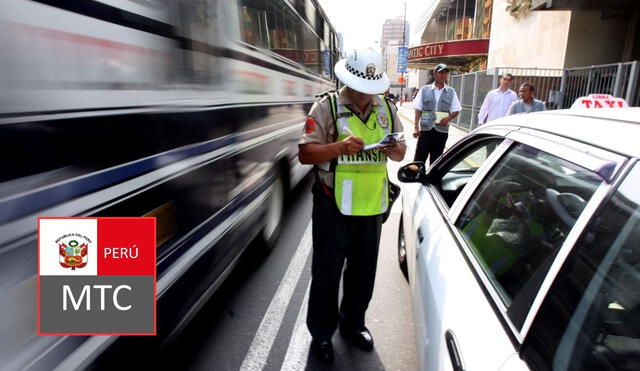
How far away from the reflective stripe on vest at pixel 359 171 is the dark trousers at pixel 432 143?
410 cm

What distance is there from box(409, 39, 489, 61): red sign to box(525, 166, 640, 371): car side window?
99.9ft

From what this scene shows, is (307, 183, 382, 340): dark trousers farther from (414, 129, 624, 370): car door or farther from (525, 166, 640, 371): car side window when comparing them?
(525, 166, 640, 371): car side window

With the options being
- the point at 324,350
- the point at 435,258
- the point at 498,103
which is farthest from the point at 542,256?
the point at 498,103

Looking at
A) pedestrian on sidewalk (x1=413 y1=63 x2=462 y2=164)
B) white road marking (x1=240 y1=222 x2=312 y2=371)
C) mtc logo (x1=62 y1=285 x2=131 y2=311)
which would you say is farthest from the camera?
pedestrian on sidewalk (x1=413 y1=63 x2=462 y2=164)

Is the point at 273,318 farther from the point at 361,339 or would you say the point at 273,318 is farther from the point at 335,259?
the point at 335,259

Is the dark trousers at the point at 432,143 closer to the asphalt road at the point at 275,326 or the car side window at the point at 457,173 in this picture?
the asphalt road at the point at 275,326

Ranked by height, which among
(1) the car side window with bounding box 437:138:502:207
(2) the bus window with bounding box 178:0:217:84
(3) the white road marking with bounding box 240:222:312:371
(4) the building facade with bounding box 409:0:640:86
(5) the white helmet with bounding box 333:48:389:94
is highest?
(4) the building facade with bounding box 409:0:640:86

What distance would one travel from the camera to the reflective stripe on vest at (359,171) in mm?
2125

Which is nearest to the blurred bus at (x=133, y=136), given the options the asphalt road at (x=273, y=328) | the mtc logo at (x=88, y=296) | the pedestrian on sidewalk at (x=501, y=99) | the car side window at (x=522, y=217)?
the mtc logo at (x=88, y=296)

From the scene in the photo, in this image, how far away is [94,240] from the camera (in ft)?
5.04

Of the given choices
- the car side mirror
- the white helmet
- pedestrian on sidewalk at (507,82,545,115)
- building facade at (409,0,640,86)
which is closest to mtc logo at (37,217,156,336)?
the white helmet

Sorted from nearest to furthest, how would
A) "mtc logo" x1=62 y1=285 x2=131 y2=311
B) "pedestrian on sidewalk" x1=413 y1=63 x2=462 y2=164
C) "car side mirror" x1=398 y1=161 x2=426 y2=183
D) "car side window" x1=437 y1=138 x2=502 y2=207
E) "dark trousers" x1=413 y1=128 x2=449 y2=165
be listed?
1. "mtc logo" x1=62 y1=285 x2=131 y2=311
2. "car side window" x1=437 y1=138 x2=502 y2=207
3. "car side mirror" x1=398 y1=161 x2=426 y2=183
4. "pedestrian on sidewalk" x1=413 y1=63 x2=462 y2=164
5. "dark trousers" x1=413 y1=128 x2=449 y2=165

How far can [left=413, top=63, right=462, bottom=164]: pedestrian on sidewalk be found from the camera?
5.93m

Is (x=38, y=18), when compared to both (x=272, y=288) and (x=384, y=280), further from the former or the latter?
(x=384, y=280)
